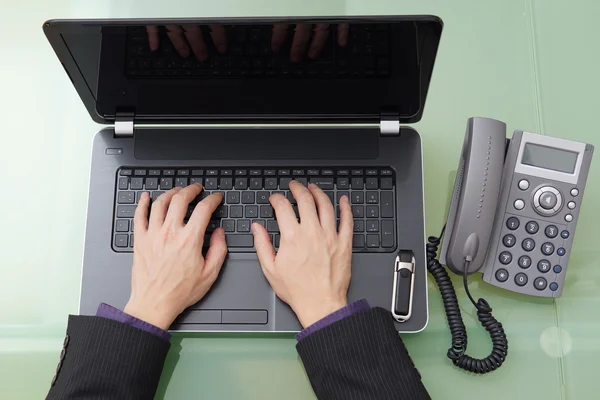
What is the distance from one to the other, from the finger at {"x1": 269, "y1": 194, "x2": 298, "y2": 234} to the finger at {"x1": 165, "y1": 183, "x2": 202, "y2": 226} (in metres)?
0.13

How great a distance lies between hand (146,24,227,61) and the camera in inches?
31.1

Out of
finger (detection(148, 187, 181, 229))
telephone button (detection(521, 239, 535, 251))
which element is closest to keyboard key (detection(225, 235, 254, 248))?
finger (detection(148, 187, 181, 229))

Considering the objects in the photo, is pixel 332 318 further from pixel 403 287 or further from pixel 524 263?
pixel 524 263

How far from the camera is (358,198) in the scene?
0.94 meters

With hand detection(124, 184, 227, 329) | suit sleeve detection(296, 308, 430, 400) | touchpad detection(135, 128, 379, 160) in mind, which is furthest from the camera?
touchpad detection(135, 128, 379, 160)

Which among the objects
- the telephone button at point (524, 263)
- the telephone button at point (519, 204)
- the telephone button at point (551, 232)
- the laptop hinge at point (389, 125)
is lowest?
the telephone button at point (524, 263)

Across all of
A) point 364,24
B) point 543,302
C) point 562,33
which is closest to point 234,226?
point 364,24

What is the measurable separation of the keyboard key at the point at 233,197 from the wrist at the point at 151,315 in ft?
0.66

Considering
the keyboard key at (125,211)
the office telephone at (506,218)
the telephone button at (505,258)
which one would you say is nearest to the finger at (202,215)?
the keyboard key at (125,211)

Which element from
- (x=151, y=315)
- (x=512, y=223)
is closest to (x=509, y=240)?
(x=512, y=223)

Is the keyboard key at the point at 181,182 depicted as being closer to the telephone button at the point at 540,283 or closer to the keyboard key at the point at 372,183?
the keyboard key at the point at 372,183

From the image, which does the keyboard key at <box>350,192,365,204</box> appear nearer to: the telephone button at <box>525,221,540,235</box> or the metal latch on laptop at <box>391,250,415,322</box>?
the metal latch on laptop at <box>391,250,415,322</box>

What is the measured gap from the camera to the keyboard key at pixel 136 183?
0.96m

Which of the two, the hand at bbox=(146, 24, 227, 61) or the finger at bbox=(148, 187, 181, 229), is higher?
the hand at bbox=(146, 24, 227, 61)
